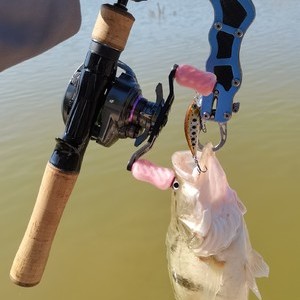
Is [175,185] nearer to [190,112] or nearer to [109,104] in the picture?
[190,112]

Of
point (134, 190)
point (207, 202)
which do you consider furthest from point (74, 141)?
point (134, 190)

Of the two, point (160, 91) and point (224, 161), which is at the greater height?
point (160, 91)

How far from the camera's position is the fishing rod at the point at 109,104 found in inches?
63.7

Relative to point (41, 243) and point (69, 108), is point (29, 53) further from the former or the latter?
point (41, 243)

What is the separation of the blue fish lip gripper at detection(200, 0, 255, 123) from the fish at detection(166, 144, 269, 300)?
151 mm

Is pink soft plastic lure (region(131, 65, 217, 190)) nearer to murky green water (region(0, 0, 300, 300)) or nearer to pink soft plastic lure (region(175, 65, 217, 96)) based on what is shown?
pink soft plastic lure (region(175, 65, 217, 96))

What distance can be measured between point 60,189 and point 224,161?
9.11 ft

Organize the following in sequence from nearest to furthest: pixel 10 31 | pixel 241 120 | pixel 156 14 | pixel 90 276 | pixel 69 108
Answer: pixel 10 31
pixel 69 108
pixel 90 276
pixel 241 120
pixel 156 14

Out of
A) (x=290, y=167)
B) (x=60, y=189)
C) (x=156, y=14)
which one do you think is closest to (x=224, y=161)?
(x=290, y=167)

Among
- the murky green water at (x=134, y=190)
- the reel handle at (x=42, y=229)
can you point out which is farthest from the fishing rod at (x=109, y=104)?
the murky green water at (x=134, y=190)

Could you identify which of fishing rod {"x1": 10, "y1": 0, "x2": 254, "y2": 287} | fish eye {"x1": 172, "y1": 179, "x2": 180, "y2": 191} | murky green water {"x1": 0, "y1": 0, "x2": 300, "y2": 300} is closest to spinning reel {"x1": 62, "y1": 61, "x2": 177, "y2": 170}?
fishing rod {"x1": 10, "y1": 0, "x2": 254, "y2": 287}

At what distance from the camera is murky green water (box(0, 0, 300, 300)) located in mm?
3268

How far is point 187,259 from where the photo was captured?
6.54ft

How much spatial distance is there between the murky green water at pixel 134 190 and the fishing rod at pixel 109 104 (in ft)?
5.10
